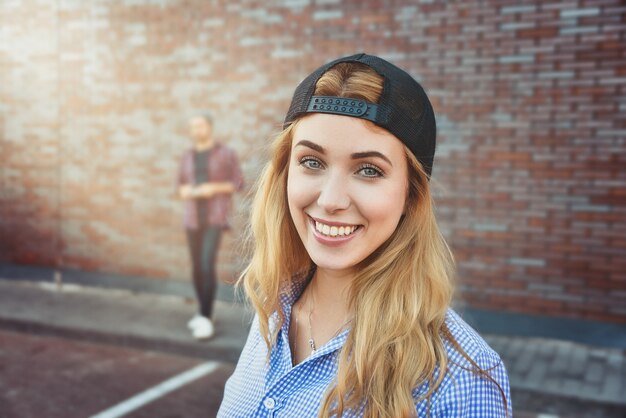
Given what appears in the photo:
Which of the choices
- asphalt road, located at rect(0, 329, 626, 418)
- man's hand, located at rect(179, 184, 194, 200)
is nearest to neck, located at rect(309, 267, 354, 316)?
asphalt road, located at rect(0, 329, 626, 418)

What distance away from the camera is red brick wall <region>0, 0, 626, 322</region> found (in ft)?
19.7

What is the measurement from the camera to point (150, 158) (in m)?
7.96

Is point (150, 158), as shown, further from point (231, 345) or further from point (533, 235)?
point (533, 235)

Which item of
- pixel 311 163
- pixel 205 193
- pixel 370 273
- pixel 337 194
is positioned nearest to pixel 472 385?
pixel 370 273

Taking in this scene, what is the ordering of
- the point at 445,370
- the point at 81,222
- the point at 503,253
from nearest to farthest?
the point at 445,370
the point at 503,253
the point at 81,222

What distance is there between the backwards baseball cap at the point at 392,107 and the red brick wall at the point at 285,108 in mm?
5150

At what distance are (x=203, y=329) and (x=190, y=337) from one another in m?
0.16

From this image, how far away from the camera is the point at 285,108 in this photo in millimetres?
7277

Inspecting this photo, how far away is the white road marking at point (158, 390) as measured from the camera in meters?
4.56

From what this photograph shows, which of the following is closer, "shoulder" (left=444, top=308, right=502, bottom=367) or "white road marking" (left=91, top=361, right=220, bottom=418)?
"shoulder" (left=444, top=308, right=502, bottom=367)

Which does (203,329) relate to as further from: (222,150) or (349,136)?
(349,136)

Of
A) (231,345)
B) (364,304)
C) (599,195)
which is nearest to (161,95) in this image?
(231,345)

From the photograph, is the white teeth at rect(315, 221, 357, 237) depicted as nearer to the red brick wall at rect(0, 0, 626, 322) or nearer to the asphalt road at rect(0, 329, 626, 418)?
the asphalt road at rect(0, 329, 626, 418)

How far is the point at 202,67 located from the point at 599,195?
187 inches
